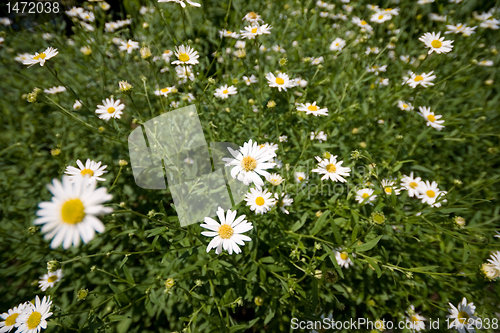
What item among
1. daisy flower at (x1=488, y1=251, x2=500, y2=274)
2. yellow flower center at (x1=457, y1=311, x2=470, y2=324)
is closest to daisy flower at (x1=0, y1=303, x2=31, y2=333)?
daisy flower at (x1=488, y1=251, x2=500, y2=274)

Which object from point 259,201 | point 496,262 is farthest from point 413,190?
point 259,201

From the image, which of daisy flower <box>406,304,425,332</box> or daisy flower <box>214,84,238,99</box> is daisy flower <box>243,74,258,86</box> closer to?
daisy flower <box>214,84,238,99</box>

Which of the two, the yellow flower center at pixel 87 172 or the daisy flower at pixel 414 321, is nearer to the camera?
the yellow flower center at pixel 87 172

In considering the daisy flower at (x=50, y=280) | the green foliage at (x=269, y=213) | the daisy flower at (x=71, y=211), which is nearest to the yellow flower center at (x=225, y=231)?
the green foliage at (x=269, y=213)

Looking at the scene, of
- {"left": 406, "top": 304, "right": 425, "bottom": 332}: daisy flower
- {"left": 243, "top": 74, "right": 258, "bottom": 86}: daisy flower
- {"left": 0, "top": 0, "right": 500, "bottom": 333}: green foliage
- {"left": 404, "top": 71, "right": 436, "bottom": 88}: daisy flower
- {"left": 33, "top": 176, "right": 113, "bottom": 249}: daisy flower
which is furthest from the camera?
{"left": 243, "top": 74, "right": 258, "bottom": 86}: daisy flower

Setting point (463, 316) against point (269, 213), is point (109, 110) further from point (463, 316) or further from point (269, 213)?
point (463, 316)

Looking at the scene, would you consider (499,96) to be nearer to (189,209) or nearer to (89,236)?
(189,209)

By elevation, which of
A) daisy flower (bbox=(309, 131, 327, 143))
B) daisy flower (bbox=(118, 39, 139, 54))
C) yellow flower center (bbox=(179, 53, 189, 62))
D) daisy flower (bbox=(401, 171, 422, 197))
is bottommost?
daisy flower (bbox=(401, 171, 422, 197))

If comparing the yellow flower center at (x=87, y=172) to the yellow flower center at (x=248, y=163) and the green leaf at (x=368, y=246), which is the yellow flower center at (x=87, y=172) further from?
the green leaf at (x=368, y=246)
